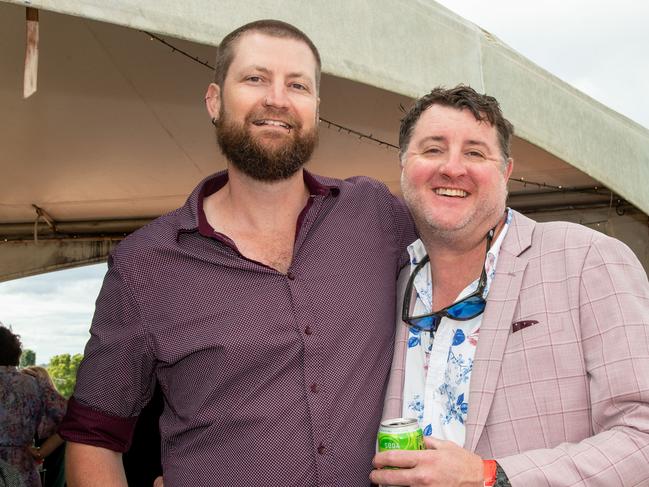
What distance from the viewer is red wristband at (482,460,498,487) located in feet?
4.42

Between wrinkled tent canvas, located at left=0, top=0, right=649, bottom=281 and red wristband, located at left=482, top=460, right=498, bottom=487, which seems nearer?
red wristband, located at left=482, top=460, right=498, bottom=487

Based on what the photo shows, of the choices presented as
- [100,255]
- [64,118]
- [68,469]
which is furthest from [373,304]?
[100,255]

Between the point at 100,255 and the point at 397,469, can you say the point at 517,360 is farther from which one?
the point at 100,255

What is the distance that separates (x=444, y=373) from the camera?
1.59 m

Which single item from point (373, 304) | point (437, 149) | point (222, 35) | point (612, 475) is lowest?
point (612, 475)

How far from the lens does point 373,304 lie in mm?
1786

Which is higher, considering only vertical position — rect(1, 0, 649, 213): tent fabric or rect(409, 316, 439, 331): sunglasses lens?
rect(1, 0, 649, 213): tent fabric

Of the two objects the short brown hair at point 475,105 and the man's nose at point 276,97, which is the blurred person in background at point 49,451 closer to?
the man's nose at point 276,97

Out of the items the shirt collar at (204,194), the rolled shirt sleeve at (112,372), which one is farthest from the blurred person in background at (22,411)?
the shirt collar at (204,194)

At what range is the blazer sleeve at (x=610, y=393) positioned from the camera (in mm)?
1333

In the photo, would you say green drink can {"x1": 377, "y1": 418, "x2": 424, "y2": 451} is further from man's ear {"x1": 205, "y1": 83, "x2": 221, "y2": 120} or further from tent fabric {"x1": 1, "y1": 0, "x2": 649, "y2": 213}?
tent fabric {"x1": 1, "y1": 0, "x2": 649, "y2": 213}

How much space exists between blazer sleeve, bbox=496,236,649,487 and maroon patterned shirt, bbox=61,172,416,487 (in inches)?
17.1

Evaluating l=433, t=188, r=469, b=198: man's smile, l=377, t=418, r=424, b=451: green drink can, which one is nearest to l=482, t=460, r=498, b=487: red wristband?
l=377, t=418, r=424, b=451: green drink can

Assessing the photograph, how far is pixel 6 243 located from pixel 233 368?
5668mm
